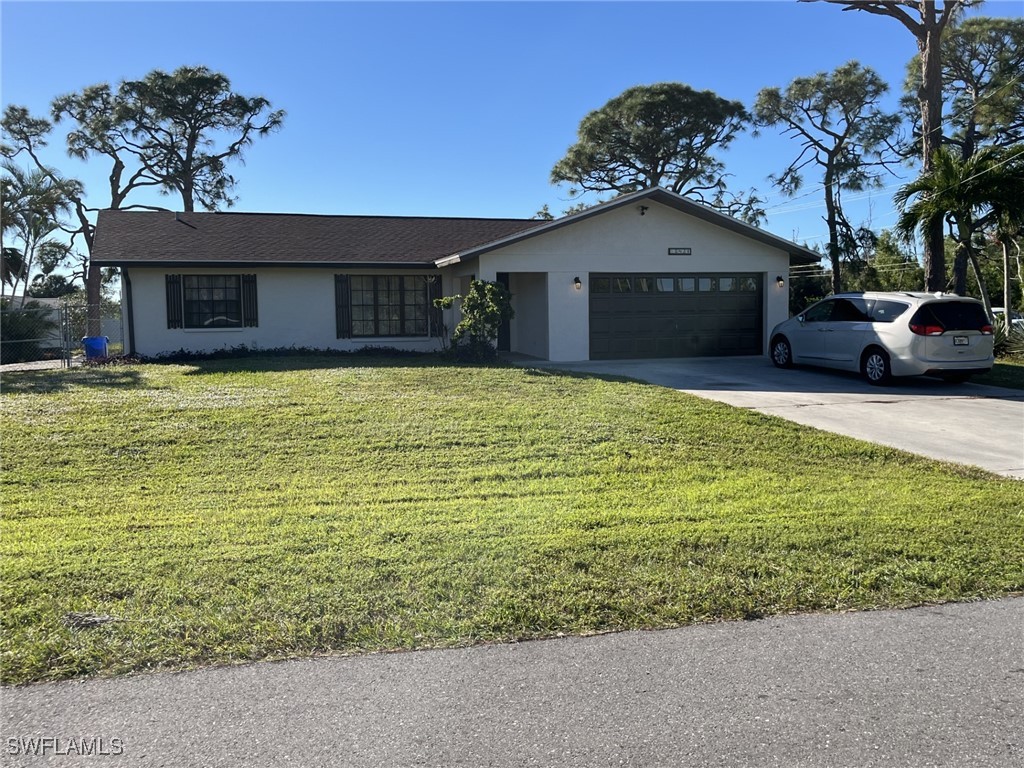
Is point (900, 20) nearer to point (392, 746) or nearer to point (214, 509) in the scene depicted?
point (214, 509)

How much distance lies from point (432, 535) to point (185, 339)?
48.2 feet

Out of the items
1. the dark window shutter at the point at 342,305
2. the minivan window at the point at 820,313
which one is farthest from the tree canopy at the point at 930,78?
the dark window shutter at the point at 342,305

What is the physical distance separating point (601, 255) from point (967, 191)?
7380mm

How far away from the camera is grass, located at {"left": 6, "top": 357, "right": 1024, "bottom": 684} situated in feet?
15.2

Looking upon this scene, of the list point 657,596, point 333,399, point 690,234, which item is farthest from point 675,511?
point 690,234

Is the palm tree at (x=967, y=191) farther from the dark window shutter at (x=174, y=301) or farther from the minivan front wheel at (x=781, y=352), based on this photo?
the dark window shutter at (x=174, y=301)

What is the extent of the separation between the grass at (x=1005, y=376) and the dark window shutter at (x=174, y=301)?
16490 millimetres

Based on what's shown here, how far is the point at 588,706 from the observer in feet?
12.2

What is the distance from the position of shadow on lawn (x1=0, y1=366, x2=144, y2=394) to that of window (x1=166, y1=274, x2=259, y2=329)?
297 centimetres

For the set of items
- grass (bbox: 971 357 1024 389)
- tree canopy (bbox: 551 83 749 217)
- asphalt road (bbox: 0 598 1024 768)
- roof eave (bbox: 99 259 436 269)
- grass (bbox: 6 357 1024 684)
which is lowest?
asphalt road (bbox: 0 598 1024 768)

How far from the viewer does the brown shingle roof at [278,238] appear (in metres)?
18.8

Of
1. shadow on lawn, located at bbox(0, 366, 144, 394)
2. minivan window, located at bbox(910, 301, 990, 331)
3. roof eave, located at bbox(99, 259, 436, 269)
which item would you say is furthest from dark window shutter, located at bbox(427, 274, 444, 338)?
minivan window, located at bbox(910, 301, 990, 331)

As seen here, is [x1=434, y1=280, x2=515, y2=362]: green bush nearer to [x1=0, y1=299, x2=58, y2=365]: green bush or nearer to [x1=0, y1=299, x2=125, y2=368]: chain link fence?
[x1=0, y1=299, x2=125, y2=368]: chain link fence

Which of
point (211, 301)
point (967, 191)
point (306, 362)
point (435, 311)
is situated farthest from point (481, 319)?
point (967, 191)
